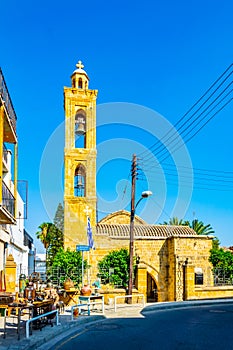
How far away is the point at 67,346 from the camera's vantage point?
32.4 ft

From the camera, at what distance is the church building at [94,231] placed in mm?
30828

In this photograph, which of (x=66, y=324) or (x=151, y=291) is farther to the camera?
(x=151, y=291)

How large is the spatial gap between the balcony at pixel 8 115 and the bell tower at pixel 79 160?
38.6 ft

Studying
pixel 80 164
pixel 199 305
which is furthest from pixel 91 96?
pixel 199 305

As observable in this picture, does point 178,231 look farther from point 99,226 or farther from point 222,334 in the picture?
point 222,334

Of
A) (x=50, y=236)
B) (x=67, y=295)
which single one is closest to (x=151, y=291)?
(x=67, y=295)

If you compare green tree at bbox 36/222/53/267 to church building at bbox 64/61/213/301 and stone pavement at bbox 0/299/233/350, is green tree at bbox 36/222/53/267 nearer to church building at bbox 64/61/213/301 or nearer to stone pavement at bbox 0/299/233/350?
church building at bbox 64/61/213/301

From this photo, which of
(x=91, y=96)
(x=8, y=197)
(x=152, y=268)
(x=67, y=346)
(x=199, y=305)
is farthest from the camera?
(x=91, y=96)

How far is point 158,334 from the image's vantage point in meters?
11.3

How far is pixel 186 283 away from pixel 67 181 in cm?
1286

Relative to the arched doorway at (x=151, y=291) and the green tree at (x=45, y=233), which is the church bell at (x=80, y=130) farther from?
the green tree at (x=45, y=233)

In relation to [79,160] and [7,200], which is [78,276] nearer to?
[79,160]

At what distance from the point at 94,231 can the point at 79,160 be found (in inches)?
208

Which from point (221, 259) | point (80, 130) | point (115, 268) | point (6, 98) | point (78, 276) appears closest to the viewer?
point (6, 98)
